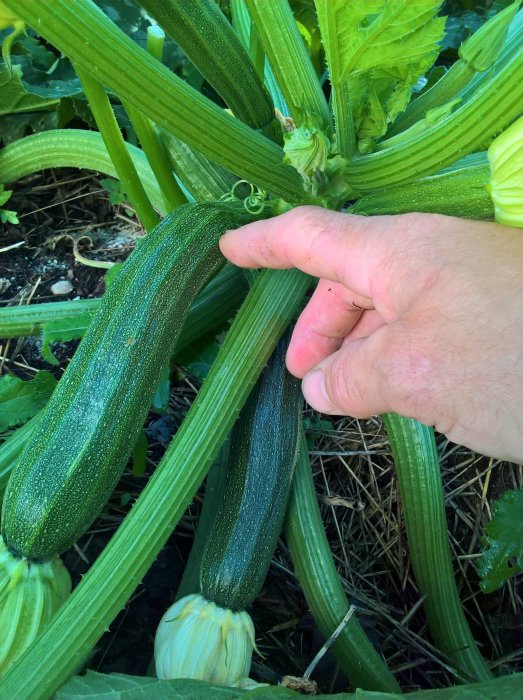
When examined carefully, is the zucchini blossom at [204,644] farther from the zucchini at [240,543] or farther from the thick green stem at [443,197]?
the thick green stem at [443,197]

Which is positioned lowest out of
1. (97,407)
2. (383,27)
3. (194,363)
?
(194,363)

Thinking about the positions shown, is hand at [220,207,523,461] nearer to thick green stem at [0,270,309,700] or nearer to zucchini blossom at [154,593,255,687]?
thick green stem at [0,270,309,700]

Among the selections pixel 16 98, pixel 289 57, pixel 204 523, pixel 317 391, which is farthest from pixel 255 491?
pixel 16 98

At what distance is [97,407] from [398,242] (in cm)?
71

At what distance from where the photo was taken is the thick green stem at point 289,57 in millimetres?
1508

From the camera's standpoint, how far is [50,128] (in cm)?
254

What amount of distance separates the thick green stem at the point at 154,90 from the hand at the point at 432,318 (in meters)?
0.21

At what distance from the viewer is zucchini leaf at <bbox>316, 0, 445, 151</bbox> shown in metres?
1.25

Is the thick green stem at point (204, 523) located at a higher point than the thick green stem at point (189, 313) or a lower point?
lower

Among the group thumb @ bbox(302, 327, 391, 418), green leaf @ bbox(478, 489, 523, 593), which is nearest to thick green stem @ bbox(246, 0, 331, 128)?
thumb @ bbox(302, 327, 391, 418)

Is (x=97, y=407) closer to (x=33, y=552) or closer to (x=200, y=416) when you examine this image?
(x=200, y=416)

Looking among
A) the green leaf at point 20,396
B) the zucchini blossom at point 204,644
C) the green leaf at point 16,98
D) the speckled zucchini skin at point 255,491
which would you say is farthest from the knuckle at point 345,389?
the green leaf at point 16,98

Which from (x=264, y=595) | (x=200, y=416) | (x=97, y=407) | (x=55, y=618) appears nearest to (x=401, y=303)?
(x=200, y=416)

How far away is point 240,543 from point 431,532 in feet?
1.81
